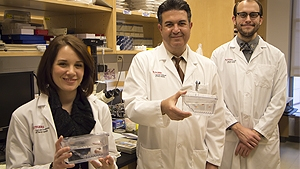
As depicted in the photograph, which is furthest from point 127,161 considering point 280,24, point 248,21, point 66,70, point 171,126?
point 280,24

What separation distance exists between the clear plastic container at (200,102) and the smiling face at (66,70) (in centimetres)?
51

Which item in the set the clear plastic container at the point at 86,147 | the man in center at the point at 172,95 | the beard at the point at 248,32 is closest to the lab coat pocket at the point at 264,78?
the beard at the point at 248,32

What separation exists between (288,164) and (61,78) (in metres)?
3.91

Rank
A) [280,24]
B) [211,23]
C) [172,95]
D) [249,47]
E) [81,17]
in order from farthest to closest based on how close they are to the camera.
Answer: [280,24], [211,23], [81,17], [249,47], [172,95]

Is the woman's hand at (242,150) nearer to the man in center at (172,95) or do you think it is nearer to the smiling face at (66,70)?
the man in center at (172,95)

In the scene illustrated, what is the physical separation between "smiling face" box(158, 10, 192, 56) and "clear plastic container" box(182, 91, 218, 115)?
386mm

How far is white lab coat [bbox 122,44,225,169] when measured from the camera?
5.58 ft

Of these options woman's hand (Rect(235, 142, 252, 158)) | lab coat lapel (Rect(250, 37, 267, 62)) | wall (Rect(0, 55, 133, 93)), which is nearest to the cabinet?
wall (Rect(0, 55, 133, 93))

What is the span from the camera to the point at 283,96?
2.18 metres

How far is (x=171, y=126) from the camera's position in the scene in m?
1.72

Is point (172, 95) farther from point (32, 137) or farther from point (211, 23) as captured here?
point (211, 23)

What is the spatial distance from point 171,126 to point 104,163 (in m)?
0.57

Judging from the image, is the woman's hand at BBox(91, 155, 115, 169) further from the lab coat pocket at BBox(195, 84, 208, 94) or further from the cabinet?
the cabinet

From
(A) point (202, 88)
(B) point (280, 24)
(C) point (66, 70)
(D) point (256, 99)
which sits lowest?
(D) point (256, 99)
